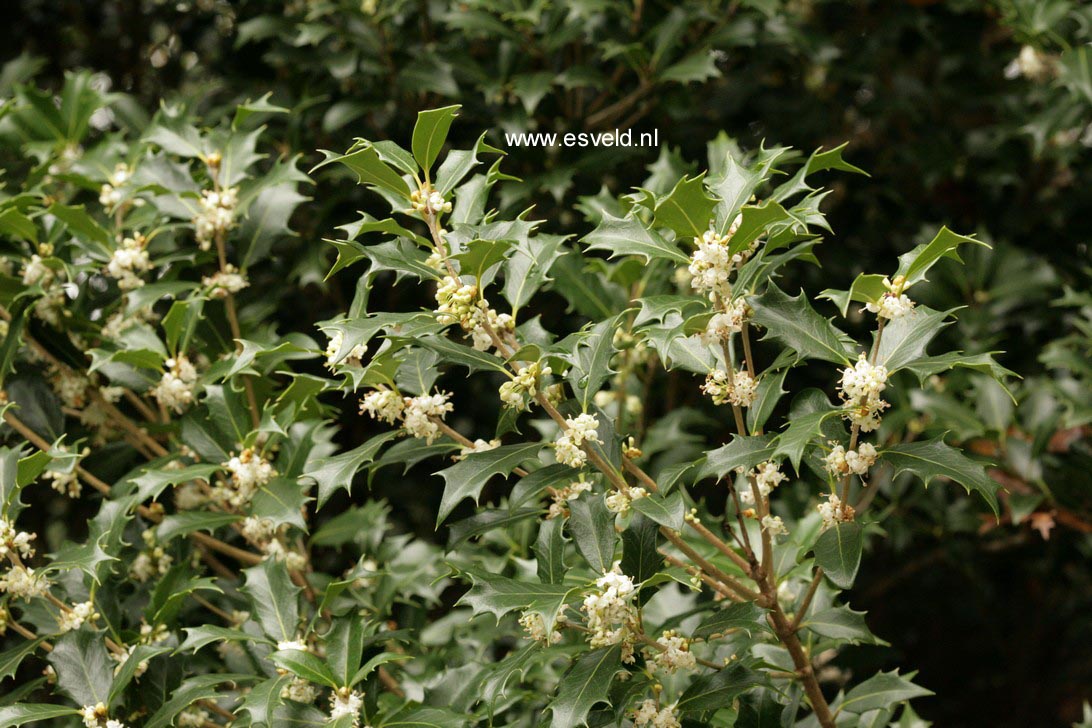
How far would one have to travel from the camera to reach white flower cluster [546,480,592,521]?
1.61 meters

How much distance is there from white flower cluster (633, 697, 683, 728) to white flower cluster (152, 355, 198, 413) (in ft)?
3.45

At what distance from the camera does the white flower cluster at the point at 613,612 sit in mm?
1466

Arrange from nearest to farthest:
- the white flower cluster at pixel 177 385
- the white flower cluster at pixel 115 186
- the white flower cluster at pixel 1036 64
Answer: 1. the white flower cluster at pixel 177 385
2. the white flower cluster at pixel 115 186
3. the white flower cluster at pixel 1036 64

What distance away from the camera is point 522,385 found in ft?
4.85

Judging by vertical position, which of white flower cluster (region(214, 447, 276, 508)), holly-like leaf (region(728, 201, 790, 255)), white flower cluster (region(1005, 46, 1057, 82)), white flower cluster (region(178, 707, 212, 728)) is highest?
holly-like leaf (region(728, 201, 790, 255))

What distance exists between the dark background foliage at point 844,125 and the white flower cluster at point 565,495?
3.33 ft

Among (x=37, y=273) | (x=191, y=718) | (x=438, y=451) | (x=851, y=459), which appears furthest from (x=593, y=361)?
(x=37, y=273)

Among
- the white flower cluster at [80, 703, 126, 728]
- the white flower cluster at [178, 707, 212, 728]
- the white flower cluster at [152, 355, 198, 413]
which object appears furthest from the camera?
the white flower cluster at [152, 355, 198, 413]

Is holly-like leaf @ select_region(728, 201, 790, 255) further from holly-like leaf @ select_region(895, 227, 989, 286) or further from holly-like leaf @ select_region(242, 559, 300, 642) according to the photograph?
holly-like leaf @ select_region(242, 559, 300, 642)

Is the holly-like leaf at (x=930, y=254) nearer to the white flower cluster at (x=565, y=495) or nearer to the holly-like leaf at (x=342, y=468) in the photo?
the white flower cluster at (x=565, y=495)

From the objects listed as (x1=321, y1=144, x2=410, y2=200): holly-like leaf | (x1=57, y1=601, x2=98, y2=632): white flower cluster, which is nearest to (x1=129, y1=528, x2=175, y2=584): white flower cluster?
(x1=57, y1=601, x2=98, y2=632): white flower cluster

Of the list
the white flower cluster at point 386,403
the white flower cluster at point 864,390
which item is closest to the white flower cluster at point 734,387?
the white flower cluster at point 864,390

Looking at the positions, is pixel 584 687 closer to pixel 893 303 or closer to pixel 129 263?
pixel 893 303

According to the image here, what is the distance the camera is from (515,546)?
2.35 metres
